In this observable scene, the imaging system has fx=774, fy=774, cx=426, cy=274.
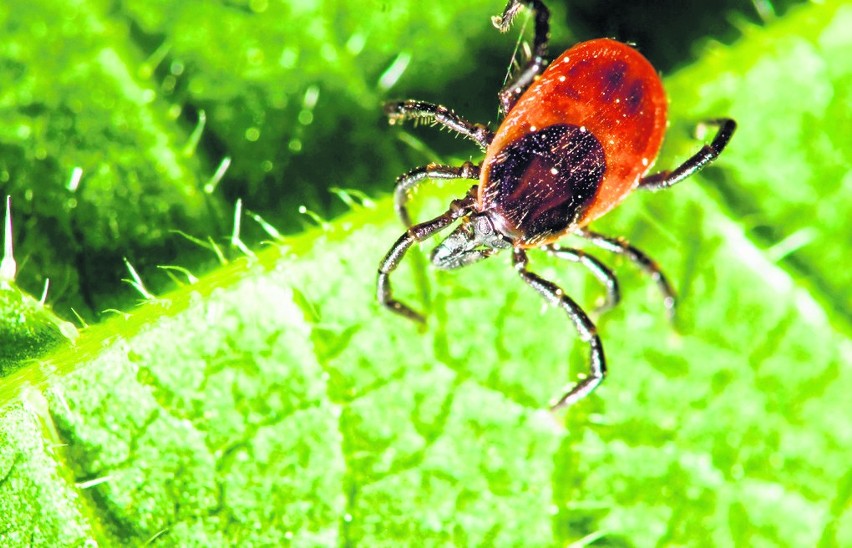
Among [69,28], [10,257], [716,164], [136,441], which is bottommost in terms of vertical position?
[136,441]

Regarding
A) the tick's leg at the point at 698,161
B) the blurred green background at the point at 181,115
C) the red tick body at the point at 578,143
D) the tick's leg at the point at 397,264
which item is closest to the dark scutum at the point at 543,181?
the red tick body at the point at 578,143

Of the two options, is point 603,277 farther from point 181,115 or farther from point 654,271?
point 181,115

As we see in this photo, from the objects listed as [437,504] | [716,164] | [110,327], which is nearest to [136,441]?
[110,327]

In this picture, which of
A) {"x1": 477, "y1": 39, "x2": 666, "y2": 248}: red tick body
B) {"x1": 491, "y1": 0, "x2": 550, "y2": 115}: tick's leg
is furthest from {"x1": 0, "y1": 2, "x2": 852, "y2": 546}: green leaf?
{"x1": 491, "y1": 0, "x2": 550, "y2": 115}: tick's leg

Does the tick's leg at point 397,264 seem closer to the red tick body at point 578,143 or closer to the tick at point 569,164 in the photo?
the tick at point 569,164

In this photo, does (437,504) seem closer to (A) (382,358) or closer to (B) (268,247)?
(A) (382,358)

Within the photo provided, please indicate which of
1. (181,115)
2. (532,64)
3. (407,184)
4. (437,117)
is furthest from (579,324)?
(181,115)
